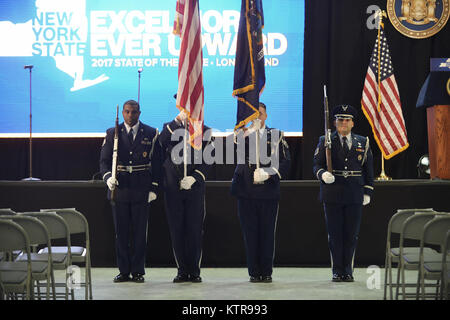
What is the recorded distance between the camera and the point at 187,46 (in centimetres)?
645

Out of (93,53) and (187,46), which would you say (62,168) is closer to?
(93,53)

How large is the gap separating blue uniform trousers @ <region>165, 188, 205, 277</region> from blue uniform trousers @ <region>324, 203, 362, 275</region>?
1241mm

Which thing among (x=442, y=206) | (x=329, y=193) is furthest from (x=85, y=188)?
(x=442, y=206)

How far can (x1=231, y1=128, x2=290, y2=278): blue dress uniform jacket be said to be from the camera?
643 cm

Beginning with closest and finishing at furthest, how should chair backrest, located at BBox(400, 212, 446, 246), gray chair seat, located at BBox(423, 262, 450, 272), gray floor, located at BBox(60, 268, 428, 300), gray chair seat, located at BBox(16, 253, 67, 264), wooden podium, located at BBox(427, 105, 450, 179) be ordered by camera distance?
gray chair seat, located at BBox(423, 262, 450, 272)
chair backrest, located at BBox(400, 212, 446, 246)
gray chair seat, located at BBox(16, 253, 67, 264)
gray floor, located at BBox(60, 268, 428, 300)
wooden podium, located at BBox(427, 105, 450, 179)

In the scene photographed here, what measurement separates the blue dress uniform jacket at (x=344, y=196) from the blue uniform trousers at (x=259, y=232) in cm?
54

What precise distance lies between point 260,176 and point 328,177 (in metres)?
0.63

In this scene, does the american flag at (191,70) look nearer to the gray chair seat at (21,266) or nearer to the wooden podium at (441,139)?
the gray chair seat at (21,266)

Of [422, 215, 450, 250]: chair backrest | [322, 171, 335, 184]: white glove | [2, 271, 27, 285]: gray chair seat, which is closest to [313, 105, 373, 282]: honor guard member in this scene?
[322, 171, 335, 184]: white glove

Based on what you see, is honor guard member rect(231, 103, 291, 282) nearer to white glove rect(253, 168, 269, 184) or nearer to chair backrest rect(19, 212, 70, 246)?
white glove rect(253, 168, 269, 184)

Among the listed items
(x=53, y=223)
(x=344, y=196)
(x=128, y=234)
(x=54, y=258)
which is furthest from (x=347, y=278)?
(x=53, y=223)

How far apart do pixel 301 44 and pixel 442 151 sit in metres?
2.18

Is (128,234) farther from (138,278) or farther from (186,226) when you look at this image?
(186,226)

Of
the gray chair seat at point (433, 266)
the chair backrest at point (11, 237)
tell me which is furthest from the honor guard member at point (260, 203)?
the chair backrest at point (11, 237)
